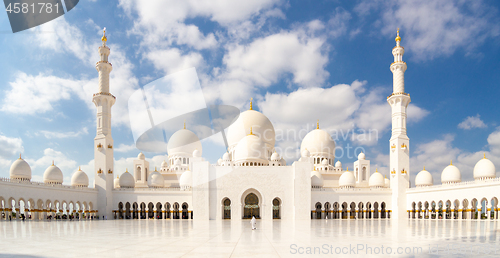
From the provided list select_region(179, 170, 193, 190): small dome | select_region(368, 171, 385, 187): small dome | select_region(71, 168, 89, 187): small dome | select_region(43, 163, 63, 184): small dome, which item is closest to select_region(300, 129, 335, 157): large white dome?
select_region(368, 171, 385, 187): small dome

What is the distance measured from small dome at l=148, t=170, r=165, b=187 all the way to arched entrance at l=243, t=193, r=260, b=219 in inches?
368

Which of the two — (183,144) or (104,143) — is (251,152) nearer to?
(183,144)

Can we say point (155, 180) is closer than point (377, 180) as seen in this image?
No

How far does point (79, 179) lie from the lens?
31812mm

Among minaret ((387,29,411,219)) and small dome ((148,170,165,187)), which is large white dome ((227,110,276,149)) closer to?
small dome ((148,170,165,187))

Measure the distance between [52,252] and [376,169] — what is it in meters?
32.9

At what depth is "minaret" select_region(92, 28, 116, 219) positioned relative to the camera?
32.2 metres

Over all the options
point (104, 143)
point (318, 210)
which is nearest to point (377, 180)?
point (318, 210)

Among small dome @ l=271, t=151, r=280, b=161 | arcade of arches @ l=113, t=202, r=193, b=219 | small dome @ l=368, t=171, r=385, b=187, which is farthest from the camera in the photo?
small dome @ l=368, t=171, r=385, b=187

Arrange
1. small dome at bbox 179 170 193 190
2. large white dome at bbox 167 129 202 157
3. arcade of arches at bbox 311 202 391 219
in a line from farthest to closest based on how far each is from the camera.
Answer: large white dome at bbox 167 129 202 157
small dome at bbox 179 170 193 190
arcade of arches at bbox 311 202 391 219

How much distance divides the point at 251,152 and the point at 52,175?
56.6 ft

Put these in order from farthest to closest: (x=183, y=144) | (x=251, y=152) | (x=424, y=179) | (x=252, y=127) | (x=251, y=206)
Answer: (x=183, y=144) < (x=252, y=127) < (x=251, y=152) < (x=251, y=206) < (x=424, y=179)

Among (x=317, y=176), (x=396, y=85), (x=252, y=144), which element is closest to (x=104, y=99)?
(x=252, y=144)

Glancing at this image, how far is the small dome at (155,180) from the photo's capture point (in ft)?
115
